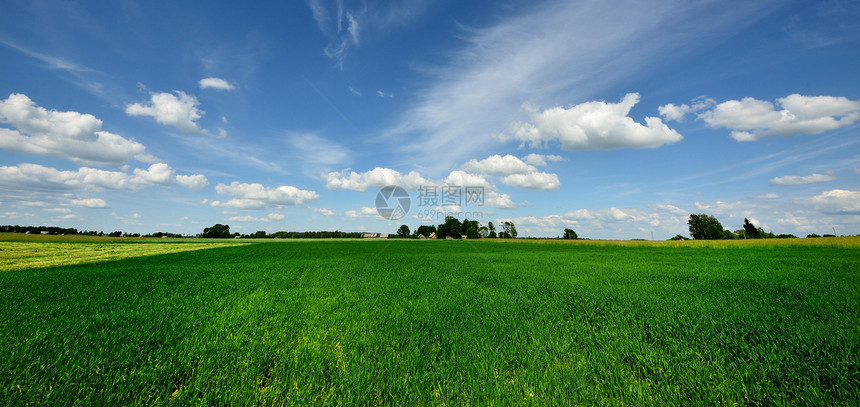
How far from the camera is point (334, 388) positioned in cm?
294

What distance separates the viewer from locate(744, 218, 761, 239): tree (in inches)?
3404

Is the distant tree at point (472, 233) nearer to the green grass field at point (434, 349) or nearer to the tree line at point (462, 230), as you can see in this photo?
the tree line at point (462, 230)

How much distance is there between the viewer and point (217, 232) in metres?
110

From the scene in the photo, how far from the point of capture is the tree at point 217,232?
4296 inches

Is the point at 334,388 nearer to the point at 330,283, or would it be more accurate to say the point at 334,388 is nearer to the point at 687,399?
the point at 687,399

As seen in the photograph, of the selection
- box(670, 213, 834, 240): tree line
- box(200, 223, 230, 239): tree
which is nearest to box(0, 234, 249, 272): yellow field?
box(200, 223, 230, 239): tree

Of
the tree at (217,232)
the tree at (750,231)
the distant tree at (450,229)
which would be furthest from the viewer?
the distant tree at (450,229)

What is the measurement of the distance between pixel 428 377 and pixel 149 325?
476cm

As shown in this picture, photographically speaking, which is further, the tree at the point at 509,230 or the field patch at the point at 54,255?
the tree at the point at 509,230

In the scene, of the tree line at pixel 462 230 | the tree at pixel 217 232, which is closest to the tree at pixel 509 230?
the tree line at pixel 462 230

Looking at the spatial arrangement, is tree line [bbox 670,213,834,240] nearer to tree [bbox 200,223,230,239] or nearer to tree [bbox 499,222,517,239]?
tree [bbox 499,222,517,239]

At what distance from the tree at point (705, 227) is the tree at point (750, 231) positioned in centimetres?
530

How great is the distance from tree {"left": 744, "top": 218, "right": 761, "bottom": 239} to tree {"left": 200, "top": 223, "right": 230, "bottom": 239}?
16453 cm

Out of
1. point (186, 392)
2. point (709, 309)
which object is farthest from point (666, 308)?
point (186, 392)
